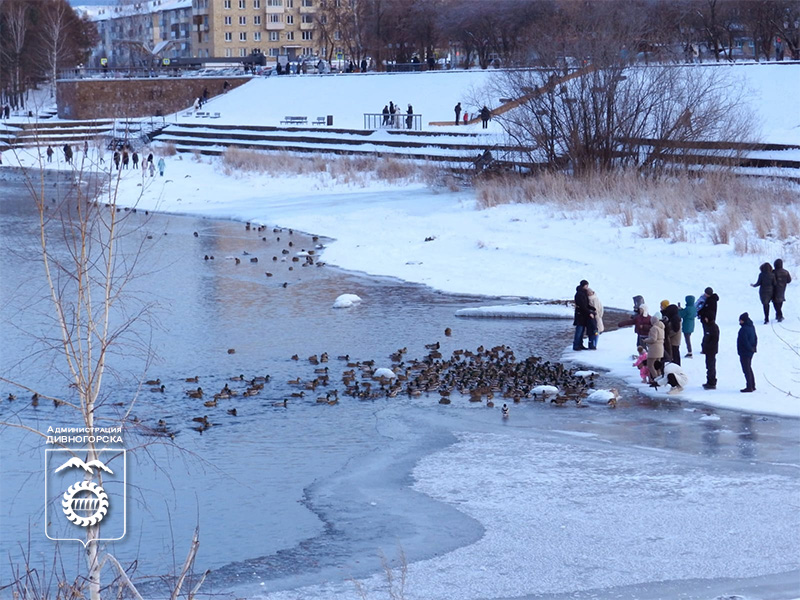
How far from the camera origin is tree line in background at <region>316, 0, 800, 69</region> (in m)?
55.4

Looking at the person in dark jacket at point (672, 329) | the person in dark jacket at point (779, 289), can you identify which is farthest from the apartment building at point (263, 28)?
the person in dark jacket at point (672, 329)

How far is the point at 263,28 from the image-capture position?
101750 millimetres

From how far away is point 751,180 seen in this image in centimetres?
2998

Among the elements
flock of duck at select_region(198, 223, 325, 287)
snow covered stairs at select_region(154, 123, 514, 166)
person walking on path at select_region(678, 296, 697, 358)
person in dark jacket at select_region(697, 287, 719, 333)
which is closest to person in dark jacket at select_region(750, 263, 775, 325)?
person walking on path at select_region(678, 296, 697, 358)

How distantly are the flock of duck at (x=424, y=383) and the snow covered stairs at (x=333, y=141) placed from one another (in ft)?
71.5

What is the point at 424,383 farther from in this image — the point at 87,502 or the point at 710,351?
the point at 87,502

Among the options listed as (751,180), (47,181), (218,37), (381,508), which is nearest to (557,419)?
(381,508)

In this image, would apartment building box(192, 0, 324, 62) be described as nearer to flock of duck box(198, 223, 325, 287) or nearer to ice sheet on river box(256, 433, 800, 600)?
flock of duck box(198, 223, 325, 287)

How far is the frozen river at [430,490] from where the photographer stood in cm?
857

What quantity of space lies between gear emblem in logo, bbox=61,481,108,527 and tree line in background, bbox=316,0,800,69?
3691cm

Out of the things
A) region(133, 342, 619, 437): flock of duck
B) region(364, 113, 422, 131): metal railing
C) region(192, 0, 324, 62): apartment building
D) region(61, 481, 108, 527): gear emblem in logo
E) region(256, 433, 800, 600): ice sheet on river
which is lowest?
region(256, 433, 800, 600): ice sheet on river

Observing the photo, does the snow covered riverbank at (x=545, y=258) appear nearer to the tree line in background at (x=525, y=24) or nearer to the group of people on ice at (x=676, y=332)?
the group of people on ice at (x=676, y=332)

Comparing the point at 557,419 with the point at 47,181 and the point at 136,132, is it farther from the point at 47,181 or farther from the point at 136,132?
the point at 136,132

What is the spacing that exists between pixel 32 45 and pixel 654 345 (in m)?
72.0
